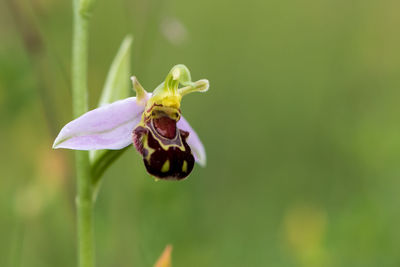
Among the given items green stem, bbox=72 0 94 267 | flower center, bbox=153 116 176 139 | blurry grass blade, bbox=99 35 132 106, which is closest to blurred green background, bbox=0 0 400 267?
blurry grass blade, bbox=99 35 132 106

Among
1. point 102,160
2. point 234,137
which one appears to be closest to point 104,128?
point 102,160

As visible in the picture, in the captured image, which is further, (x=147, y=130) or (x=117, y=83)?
(x=117, y=83)

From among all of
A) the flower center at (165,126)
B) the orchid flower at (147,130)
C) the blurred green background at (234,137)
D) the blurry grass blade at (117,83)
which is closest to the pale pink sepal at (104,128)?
the orchid flower at (147,130)

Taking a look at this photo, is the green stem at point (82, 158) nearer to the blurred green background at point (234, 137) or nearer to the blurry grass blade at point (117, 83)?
the blurry grass blade at point (117, 83)

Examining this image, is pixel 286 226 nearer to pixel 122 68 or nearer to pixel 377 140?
pixel 377 140

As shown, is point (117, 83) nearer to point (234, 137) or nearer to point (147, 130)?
point (147, 130)

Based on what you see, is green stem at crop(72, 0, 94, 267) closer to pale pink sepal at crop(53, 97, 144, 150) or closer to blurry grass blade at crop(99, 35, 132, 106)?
pale pink sepal at crop(53, 97, 144, 150)
